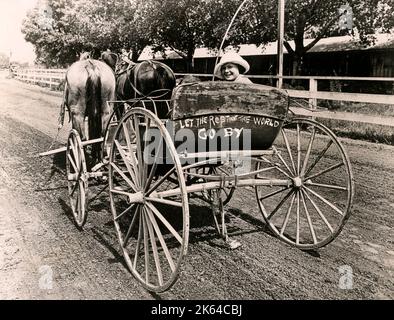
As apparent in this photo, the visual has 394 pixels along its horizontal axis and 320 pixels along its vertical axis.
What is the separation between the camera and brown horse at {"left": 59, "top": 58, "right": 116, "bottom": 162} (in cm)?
639

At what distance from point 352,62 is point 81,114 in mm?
23969

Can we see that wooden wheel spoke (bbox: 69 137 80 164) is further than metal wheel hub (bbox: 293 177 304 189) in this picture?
Yes

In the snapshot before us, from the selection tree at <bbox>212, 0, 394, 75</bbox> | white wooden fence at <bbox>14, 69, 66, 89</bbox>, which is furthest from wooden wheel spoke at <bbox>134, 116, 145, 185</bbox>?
white wooden fence at <bbox>14, 69, 66, 89</bbox>

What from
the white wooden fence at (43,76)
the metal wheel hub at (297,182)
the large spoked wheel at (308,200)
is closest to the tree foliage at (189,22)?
the white wooden fence at (43,76)

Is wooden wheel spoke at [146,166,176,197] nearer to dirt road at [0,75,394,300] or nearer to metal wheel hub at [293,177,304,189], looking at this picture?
dirt road at [0,75,394,300]

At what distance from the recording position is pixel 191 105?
3.76 m

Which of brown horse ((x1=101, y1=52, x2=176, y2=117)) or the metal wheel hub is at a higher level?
brown horse ((x1=101, y1=52, x2=176, y2=117))

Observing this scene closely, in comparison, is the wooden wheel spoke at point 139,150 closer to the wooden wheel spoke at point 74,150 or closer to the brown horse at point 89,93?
the wooden wheel spoke at point 74,150

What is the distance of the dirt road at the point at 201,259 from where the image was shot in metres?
3.63

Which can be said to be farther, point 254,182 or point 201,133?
point 254,182

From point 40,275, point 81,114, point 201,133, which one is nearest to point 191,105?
point 201,133

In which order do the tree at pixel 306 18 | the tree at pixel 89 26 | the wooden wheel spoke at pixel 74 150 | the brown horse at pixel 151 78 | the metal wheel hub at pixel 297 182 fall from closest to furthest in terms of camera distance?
the metal wheel hub at pixel 297 182 → the wooden wheel spoke at pixel 74 150 → the brown horse at pixel 151 78 → the tree at pixel 306 18 → the tree at pixel 89 26
